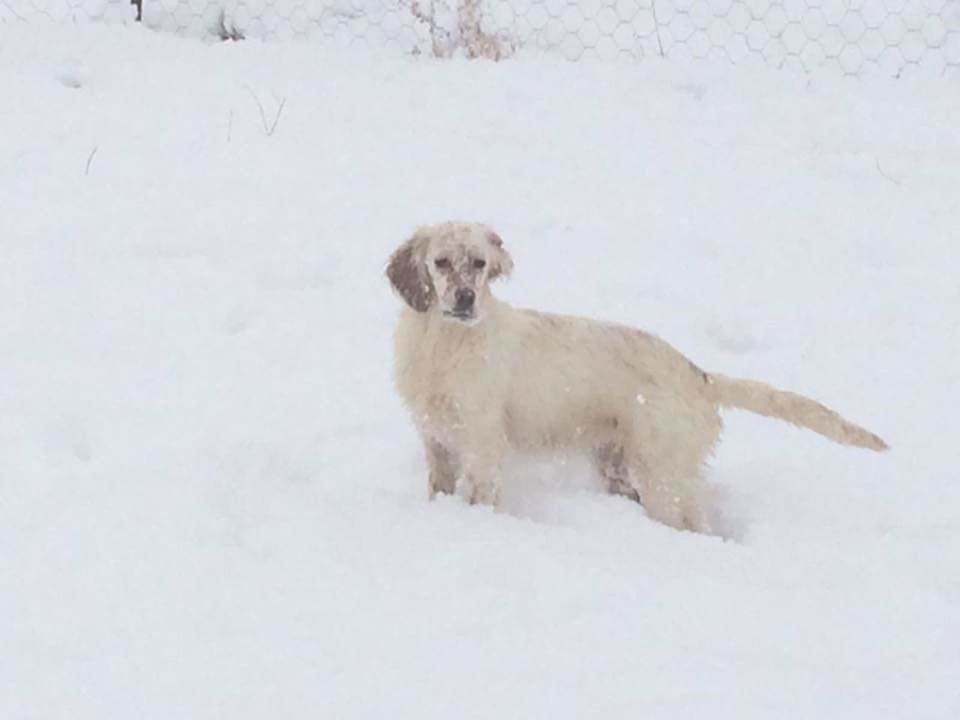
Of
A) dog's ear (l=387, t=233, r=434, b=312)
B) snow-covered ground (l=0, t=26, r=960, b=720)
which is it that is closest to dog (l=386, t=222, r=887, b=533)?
dog's ear (l=387, t=233, r=434, b=312)

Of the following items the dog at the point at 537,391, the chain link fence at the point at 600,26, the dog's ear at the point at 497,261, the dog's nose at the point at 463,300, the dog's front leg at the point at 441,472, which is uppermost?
the chain link fence at the point at 600,26

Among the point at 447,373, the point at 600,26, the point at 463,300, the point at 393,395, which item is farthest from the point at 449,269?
the point at 600,26

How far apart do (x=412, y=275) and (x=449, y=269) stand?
99mm

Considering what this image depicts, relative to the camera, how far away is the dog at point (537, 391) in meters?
3.39

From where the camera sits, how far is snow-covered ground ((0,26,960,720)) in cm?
265

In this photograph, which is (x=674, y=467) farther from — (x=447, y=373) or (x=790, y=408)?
(x=447, y=373)

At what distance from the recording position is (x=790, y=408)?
3.47 m

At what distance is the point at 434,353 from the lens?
340cm

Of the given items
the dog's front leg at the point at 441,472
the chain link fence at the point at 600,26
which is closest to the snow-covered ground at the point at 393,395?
the dog's front leg at the point at 441,472

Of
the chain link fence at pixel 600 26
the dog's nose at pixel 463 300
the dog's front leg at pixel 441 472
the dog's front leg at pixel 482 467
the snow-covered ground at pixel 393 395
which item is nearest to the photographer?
the snow-covered ground at pixel 393 395

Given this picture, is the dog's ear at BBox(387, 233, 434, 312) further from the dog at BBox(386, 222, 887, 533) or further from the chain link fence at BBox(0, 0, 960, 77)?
the chain link fence at BBox(0, 0, 960, 77)

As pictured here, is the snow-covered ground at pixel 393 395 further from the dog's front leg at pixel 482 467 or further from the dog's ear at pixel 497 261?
the dog's ear at pixel 497 261

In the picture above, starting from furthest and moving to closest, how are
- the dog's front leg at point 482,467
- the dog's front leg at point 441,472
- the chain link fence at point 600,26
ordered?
the chain link fence at point 600,26 < the dog's front leg at point 441,472 < the dog's front leg at point 482,467

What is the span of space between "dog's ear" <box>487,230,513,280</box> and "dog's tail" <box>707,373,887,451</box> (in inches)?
23.2
